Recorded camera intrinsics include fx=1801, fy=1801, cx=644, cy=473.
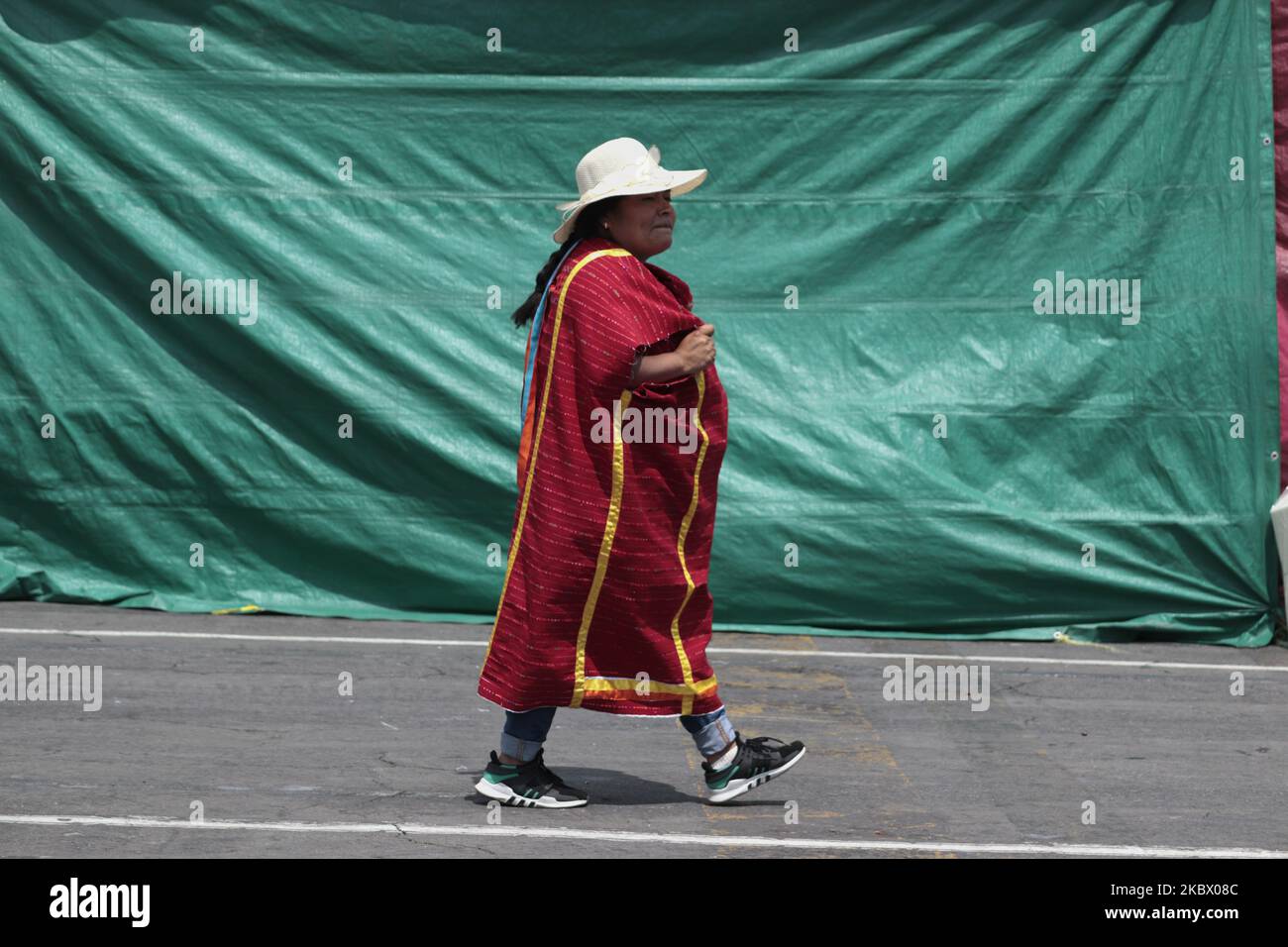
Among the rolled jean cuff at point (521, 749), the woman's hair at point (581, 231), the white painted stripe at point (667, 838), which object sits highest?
the woman's hair at point (581, 231)

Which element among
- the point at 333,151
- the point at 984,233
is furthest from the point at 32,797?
the point at 984,233

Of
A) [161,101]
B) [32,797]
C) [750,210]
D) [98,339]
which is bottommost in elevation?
[32,797]

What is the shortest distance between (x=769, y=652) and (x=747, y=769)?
8.31ft

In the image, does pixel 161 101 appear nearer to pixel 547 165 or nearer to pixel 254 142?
pixel 254 142

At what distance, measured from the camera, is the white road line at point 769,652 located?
743 cm

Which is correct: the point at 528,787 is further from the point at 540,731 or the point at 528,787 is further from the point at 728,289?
the point at 728,289

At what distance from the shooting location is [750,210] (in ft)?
26.1

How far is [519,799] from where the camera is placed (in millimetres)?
4941

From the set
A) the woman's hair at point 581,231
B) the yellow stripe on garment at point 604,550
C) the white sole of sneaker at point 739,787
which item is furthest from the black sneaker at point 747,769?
the woman's hair at point 581,231

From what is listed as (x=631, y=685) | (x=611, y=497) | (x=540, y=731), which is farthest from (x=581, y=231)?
(x=540, y=731)

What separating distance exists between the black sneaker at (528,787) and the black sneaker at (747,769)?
14.4 inches

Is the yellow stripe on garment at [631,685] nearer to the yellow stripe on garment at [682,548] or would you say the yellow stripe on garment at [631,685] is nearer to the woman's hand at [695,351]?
the yellow stripe on garment at [682,548]

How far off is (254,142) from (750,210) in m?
2.23

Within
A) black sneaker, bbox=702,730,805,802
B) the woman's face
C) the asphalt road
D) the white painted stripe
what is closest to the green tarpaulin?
the asphalt road
